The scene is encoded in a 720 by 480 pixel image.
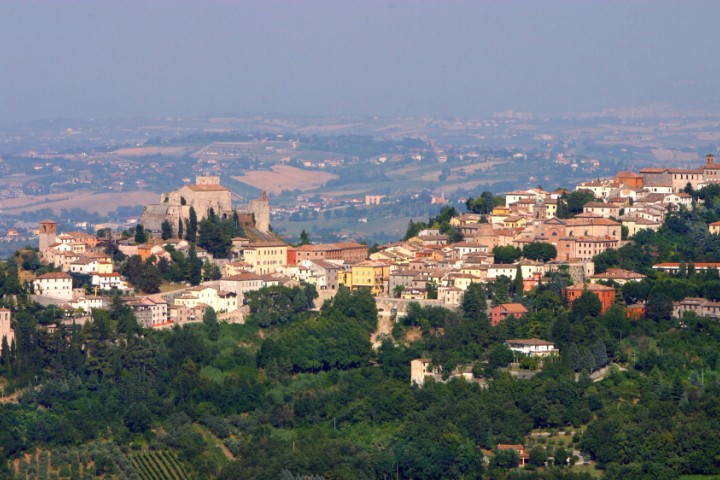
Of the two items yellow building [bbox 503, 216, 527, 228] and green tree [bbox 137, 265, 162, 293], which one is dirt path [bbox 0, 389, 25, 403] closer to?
green tree [bbox 137, 265, 162, 293]

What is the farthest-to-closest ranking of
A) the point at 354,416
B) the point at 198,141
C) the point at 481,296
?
1. the point at 198,141
2. the point at 481,296
3. the point at 354,416

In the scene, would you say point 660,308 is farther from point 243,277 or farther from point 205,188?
point 205,188

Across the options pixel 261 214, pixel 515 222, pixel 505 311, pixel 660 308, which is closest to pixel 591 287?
pixel 660 308

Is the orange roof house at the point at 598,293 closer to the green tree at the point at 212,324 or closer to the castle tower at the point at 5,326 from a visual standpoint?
the green tree at the point at 212,324

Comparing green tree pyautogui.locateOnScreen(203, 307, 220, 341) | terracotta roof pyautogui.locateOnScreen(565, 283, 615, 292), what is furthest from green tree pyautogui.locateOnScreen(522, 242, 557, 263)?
green tree pyautogui.locateOnScreen(203, 307, 220, 341)

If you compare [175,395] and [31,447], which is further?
[175,395]

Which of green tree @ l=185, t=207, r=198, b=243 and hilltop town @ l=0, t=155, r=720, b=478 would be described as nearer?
hilltop town @ l=0, t=155, r=720, b=478

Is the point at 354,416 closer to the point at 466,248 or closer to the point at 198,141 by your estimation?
the point at 466,248

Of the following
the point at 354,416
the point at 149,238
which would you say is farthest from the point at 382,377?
the point at 149,238
